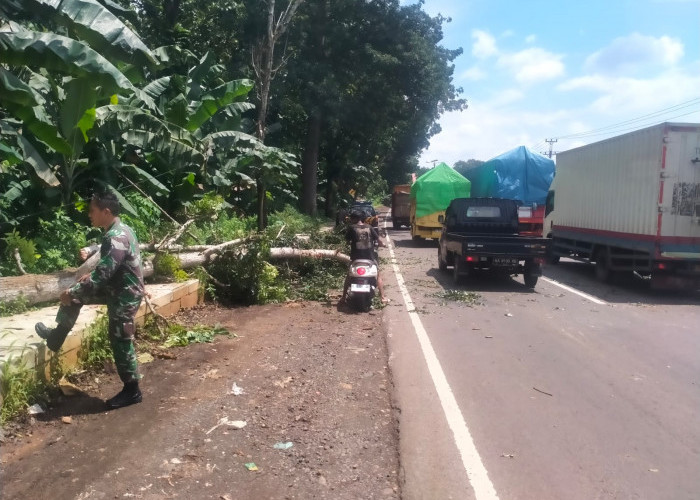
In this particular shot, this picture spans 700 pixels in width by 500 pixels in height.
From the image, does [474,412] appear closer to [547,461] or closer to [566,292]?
[547,461]

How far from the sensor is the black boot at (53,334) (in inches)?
213

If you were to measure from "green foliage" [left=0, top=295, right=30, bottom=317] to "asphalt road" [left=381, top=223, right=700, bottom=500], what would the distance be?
4.28 m

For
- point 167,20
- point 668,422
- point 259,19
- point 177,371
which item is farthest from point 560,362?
point 167,20

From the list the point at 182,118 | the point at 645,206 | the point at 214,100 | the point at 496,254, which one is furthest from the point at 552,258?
the point at 182,118

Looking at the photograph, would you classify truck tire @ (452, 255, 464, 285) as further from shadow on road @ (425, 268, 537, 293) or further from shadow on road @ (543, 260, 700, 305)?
shadow on road @ (543, 260, 700, 305)

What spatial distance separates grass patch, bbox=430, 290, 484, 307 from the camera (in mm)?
12094

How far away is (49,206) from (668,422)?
10.0m

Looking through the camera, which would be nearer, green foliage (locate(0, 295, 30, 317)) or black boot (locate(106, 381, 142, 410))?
black boot (locate(106, 381, 142, 410))

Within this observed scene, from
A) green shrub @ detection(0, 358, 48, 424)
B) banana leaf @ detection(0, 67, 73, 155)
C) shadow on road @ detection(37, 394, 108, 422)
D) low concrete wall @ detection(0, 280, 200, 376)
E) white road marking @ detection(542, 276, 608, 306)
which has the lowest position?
shadow on road @ detection(37, 394, 108, 422)

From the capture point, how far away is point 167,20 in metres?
23.8

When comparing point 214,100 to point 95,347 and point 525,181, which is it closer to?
point 95,347

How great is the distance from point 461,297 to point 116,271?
27.0 feet

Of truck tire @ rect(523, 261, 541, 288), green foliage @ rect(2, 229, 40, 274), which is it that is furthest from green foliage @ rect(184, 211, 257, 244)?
truck tire @ rect(523, 261, 541, 288)

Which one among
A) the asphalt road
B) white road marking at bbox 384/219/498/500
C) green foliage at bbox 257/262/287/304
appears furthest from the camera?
green foliage at bbox 257/262/287/304
